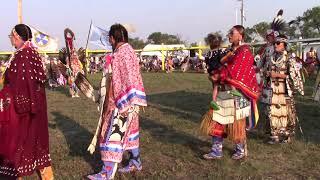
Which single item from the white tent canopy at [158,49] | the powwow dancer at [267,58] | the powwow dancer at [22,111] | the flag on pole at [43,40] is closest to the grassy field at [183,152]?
the powwow dancer at [267,58]

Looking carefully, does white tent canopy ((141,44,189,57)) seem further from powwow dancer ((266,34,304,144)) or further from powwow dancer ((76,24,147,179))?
powwow dancer ((76,24,147,179))

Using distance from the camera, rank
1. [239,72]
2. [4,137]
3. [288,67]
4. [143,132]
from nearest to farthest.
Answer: [4,137] → [239,72] → [288,67] → [143,132]

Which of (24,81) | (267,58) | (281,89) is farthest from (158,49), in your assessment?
(24,81)

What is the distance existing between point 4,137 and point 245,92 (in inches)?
116

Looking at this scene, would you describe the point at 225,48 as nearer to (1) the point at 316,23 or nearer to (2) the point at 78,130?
(2) the point at 78,130

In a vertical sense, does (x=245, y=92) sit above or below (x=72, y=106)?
above

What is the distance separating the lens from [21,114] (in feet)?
15.8

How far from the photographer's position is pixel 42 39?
16.7 m

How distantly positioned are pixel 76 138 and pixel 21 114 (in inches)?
126

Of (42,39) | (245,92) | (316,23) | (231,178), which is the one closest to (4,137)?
(231,178)

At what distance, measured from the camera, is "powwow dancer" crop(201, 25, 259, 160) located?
19.6 feet

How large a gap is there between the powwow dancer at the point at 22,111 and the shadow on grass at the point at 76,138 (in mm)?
1225

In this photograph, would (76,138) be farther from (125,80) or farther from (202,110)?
(202,110)

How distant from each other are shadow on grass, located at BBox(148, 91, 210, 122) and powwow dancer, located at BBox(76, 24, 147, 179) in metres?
4.22
